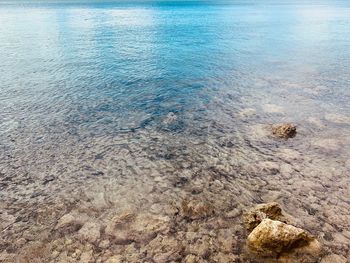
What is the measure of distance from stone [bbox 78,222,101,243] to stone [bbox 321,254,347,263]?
5880 mm

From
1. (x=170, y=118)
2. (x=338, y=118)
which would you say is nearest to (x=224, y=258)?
(x=170, y=118)

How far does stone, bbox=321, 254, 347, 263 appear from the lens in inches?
294

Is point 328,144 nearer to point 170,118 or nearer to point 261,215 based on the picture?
point 261,215

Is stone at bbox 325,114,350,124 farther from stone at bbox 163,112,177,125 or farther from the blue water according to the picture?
stone at bbox 163,112,177,125

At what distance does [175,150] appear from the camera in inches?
512

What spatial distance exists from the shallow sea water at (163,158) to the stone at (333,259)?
11cm

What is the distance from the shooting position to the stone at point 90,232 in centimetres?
828

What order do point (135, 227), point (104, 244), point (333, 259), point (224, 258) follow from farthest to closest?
point (135, 227), point (104, 244), point (224, 258), point (333, 259)

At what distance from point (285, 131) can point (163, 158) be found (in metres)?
5.80

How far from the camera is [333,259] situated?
24.7 ft

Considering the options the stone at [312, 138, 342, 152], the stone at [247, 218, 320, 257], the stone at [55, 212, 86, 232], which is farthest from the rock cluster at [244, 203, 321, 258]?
the stone at [312, 138, 342, 152]

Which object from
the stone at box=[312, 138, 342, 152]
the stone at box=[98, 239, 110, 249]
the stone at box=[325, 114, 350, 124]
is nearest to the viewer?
the stone at box=[98, 239, 110, 249]

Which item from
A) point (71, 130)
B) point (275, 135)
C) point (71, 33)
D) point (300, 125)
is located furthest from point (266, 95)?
Result: point (71, 33)

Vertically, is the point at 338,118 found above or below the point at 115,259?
below
